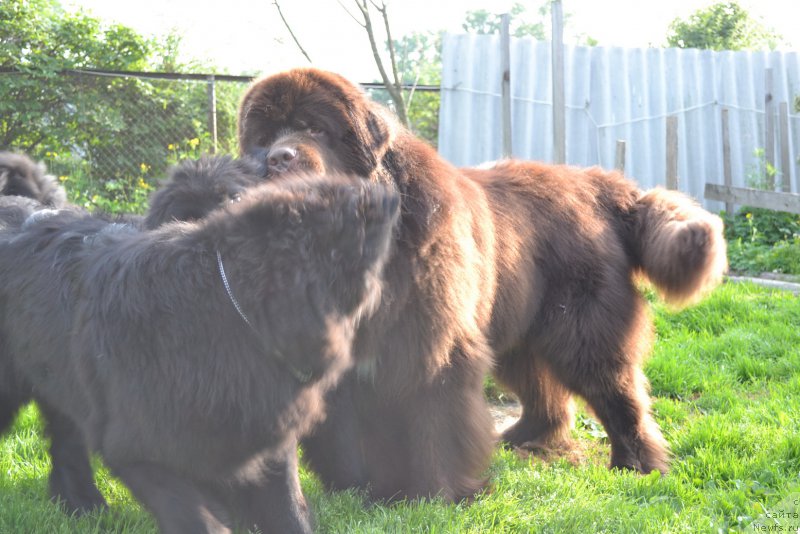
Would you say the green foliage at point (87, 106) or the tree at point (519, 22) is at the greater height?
the tree at point (519, 22)

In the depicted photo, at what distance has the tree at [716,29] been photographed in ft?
44.5

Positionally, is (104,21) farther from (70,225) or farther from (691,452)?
(691,452)

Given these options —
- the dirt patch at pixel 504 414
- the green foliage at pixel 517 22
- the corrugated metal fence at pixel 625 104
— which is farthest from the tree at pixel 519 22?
the dirt patch at pixel 504 414

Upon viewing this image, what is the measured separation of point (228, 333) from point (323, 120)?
109 cm

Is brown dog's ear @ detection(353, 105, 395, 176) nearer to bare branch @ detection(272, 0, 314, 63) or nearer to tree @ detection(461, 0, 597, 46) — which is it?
bare branch @ detection(272, 0, 314, 63)

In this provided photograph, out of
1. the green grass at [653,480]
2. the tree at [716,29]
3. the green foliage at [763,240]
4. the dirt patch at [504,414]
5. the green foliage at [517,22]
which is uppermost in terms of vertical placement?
the green foliage at [517,22]

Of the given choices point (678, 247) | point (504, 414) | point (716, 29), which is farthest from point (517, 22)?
point (678, 247)

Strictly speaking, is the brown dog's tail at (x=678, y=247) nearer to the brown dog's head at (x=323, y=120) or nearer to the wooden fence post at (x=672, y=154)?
the brown dog's head at (x=323, y=120)

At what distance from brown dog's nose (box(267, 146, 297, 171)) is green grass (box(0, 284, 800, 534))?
1278mm

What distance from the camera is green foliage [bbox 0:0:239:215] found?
24.7 feet

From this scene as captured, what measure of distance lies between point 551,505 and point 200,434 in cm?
139

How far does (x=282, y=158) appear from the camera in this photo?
2.88 meters

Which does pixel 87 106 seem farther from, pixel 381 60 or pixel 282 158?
pixel 282 158

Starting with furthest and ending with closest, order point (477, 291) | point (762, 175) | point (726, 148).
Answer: point (762, 175) < point (726, 148) < point (477, 291)
